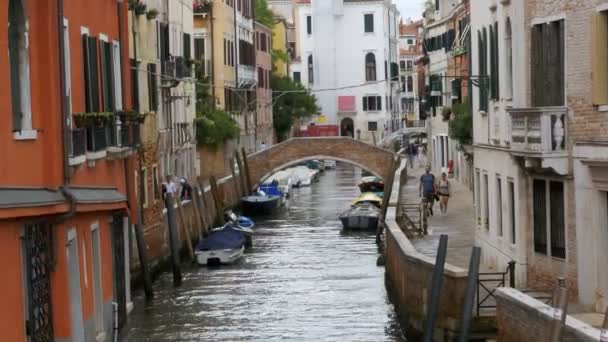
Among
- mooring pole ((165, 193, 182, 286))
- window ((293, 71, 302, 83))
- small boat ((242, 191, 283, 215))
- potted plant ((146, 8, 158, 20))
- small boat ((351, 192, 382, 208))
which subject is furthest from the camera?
window ((293, 71, 302, 83))

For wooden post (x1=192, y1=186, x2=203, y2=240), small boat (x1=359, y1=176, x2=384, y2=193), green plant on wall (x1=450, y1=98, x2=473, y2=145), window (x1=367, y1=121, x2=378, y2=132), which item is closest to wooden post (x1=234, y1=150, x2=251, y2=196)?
small boat (x1=359, y1=176, x2=384, y2=193)

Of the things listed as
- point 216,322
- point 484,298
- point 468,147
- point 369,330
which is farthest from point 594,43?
point 468,147

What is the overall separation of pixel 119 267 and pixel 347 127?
68488 mm

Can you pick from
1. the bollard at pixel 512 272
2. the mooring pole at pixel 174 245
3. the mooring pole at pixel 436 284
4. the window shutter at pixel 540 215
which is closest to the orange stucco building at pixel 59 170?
the mooring pole at pixel 436 284

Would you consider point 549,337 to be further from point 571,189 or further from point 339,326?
point 339,326

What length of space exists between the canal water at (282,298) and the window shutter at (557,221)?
512cm

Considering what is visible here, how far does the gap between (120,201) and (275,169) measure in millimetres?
37031

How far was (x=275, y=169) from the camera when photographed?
5325cm

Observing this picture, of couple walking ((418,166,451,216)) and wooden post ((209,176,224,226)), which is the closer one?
couple walking ((418,166,451,216))

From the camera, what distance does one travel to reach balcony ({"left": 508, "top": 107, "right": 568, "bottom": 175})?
16.4 m

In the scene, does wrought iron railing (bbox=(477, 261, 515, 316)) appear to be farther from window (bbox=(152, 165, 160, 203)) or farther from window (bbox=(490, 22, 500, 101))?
window (bbox=(152, 165, 160, 203))

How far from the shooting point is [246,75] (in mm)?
60281

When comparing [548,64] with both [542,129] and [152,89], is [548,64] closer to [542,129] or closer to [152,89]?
[542,129]

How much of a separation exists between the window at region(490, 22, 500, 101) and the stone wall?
21.2ft
